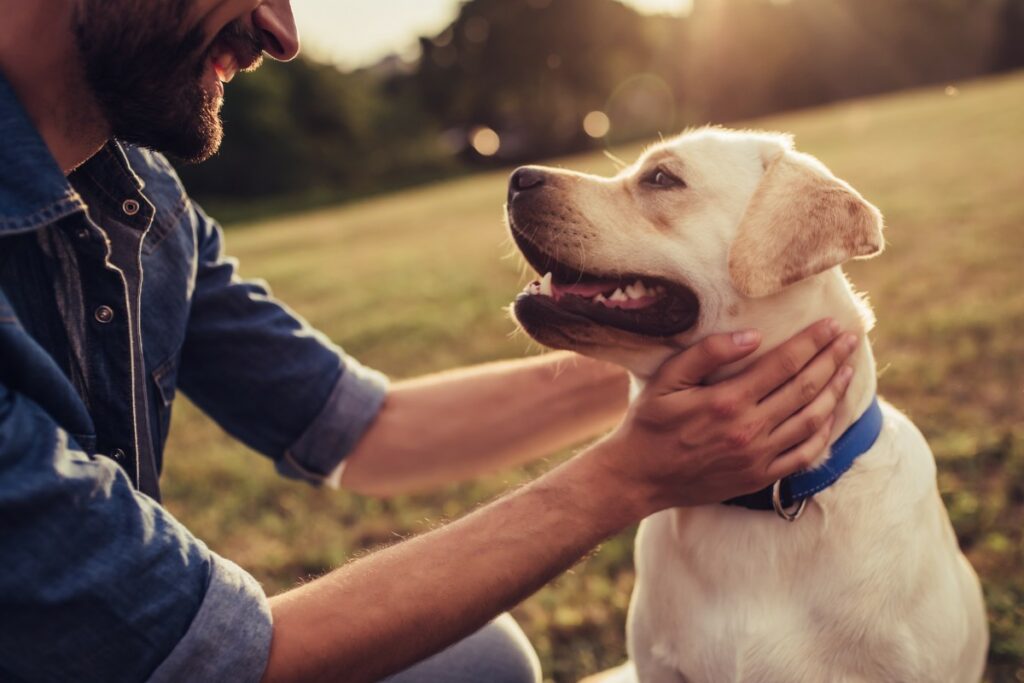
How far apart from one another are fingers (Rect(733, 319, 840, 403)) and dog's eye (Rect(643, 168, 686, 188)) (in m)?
0.67

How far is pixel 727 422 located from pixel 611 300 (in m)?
0.55

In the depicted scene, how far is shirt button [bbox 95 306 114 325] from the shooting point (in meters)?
2.09

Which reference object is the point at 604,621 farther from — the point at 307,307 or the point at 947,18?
the point at 947,18

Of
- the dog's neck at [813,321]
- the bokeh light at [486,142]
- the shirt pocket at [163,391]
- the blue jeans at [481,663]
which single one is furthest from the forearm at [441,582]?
the bokeh light at [486,142]

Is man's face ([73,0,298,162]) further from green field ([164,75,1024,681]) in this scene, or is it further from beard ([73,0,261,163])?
green field ([164,75,1024,681])

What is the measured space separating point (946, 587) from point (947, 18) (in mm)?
45860

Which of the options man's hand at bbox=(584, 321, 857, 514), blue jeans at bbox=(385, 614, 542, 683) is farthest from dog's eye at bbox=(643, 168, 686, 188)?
blue jeans at bbox=(385, 614, 542, 683)

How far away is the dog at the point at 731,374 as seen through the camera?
7.33 feet

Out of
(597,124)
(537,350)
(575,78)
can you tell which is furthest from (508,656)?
(575,78)

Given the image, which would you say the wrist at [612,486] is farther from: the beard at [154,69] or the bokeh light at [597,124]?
the bokeh light at [597,124]

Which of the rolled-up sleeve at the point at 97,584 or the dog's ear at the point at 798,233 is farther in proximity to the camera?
the dog's ear at the point at 798,233

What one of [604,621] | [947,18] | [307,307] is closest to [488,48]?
[947,18]

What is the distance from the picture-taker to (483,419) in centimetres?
305

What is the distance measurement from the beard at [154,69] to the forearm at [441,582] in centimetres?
119
